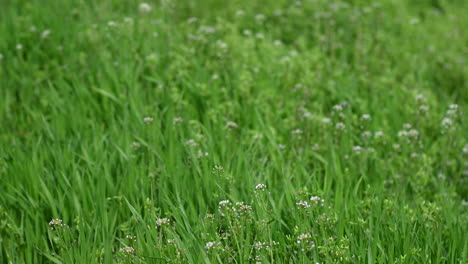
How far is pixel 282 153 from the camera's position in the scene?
3.96 metres

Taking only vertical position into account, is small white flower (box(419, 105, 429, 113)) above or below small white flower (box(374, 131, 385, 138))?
above

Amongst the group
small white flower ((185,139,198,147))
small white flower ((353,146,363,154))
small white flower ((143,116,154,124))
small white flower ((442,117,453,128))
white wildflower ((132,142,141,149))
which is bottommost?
small white flower ((353,146,363,154))

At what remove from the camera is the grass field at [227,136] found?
300 centimetres

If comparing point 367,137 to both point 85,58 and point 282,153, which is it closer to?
point 282,153

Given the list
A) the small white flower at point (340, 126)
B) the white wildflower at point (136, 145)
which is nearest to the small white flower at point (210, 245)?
the white wildflower at point (136, 145)

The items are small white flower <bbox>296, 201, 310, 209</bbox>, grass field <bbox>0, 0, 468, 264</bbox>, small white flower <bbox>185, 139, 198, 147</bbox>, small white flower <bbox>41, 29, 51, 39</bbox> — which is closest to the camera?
small white flower <bbox>296, 201, 310, 209</bbox>

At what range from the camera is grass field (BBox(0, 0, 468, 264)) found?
3004 mm

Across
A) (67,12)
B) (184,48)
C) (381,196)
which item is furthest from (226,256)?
(67,12)

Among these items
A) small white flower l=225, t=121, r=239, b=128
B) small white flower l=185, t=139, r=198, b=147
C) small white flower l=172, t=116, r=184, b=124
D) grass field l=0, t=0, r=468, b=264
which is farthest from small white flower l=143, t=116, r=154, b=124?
small white flower l=225, t=121, r=239, b=128

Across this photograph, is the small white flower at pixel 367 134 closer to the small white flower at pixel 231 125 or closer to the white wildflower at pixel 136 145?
the small white flower at pixel 231 125

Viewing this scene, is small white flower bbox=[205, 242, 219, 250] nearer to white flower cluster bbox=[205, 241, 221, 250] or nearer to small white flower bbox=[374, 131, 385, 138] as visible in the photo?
white flower cluster bbox=[205, 241, 221, 250]

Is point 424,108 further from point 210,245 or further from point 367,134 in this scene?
point 210,245

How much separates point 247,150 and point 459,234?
1.42 meters

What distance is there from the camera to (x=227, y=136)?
3969 mm
